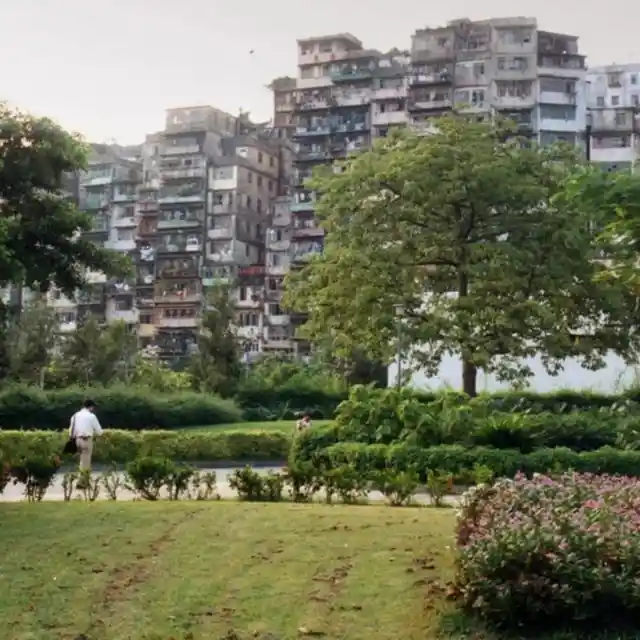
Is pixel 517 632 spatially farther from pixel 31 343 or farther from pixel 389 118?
pixel 389 118

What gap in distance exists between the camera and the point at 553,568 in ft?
21.9

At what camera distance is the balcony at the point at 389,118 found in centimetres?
7180

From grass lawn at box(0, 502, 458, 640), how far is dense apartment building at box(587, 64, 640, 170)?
5692 cm

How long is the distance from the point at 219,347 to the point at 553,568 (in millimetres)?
35561

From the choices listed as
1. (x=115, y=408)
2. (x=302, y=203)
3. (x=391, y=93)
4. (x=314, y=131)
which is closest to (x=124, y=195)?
(x=302, y=203)

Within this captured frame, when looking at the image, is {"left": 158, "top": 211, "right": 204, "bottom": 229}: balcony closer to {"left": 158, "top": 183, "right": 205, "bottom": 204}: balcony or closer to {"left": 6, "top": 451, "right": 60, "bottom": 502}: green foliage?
{"left": 158, "top": 183, "right": 205, "bottom": 204}: balcony

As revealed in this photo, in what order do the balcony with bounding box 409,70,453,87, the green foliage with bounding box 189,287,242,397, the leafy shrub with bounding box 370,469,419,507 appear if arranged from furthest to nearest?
the balcony with bounding box 409,70,453,87 → the green foliage with bounding box 189,287,242,397 → the leafy shrub with bounding box 370,469,419,507

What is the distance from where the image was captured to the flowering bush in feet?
21.8

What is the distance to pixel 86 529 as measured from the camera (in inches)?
402

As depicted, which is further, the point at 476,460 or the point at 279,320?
the point at 279,320

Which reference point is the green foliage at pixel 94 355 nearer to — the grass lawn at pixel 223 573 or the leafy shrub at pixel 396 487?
the leafy shrub at pixel 396 487

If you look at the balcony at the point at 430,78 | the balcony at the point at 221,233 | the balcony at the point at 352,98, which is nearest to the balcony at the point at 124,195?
the balcony at the point at 221,233

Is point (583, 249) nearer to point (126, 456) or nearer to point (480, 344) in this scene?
point (480, 344)

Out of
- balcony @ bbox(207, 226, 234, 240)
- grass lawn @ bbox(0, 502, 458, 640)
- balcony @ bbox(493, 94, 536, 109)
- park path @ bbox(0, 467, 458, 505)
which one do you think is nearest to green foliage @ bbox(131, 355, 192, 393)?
park path @ bbox(0, 467, 458, 505)
